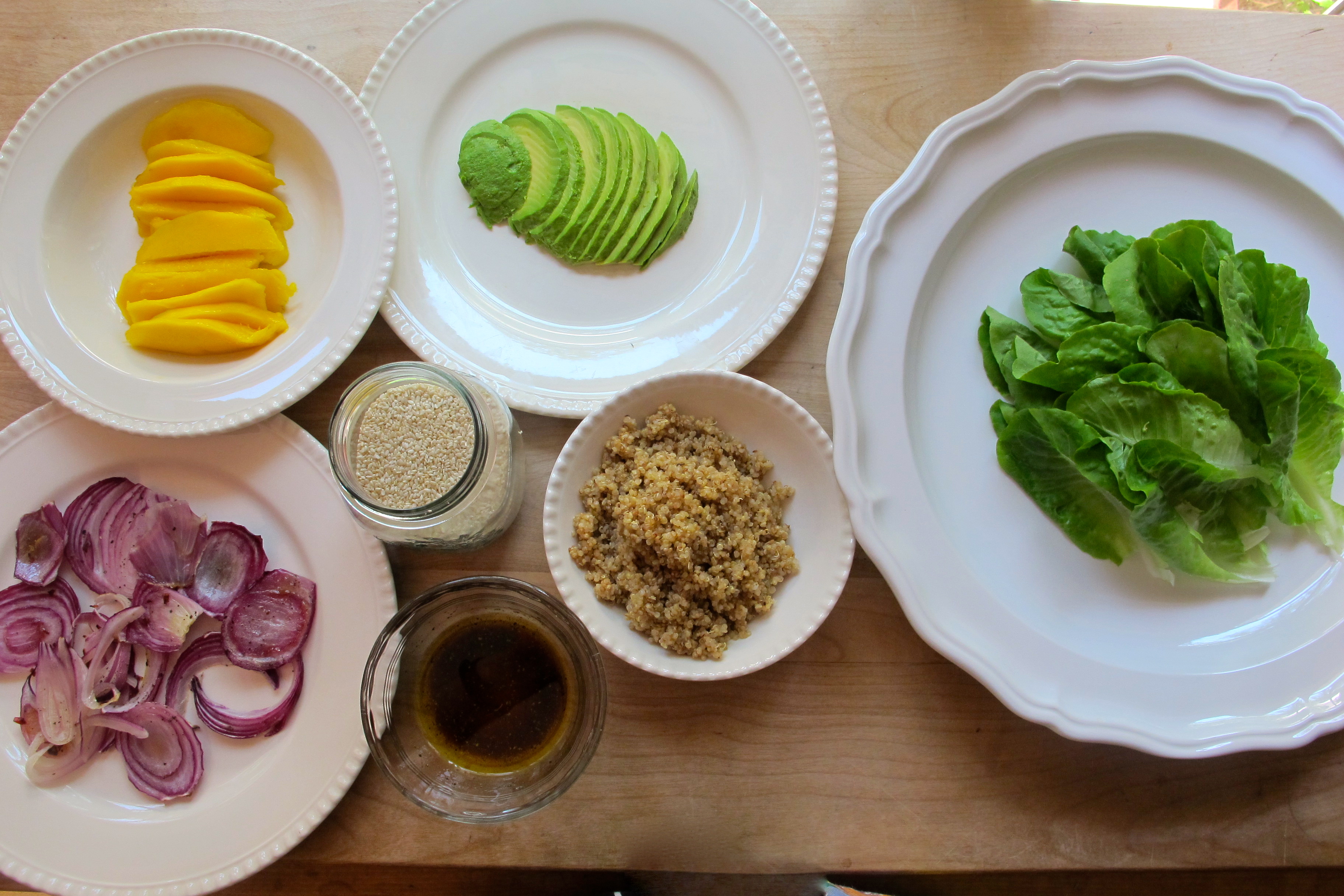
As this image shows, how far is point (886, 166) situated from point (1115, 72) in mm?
410

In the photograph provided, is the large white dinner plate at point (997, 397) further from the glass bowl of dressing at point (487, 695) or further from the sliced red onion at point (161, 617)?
the sliced red onion at point (161, 617)

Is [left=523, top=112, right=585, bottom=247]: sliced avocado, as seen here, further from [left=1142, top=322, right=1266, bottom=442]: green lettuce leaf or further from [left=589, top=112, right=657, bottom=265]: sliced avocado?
[left=1142, top=322, right=1266, bottom=442]: green lettuce leaf

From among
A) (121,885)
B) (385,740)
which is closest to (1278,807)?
(385,740)

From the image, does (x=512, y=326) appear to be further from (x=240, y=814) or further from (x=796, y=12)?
(x=240, y=814)

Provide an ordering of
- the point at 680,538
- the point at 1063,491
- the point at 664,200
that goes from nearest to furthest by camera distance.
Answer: the point at 680,538, the point at 1063,491, the point at 664,200

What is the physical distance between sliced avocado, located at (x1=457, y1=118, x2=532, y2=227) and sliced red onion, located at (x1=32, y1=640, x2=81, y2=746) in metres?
1.05

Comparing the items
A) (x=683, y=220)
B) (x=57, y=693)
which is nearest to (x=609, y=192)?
(x=683, y=220)

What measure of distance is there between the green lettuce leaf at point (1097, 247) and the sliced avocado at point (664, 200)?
2.31 ft

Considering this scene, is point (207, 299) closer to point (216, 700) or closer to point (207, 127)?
point (207, 127)

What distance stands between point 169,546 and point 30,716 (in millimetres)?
349

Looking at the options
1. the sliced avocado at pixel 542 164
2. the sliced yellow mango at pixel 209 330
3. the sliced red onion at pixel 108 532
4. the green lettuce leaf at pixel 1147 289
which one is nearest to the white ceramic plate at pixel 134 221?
the sliced yellow mango at pixel 209 330

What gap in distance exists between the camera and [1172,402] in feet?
4.06

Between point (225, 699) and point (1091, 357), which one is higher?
point (1091, 357)

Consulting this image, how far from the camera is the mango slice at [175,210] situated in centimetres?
136
